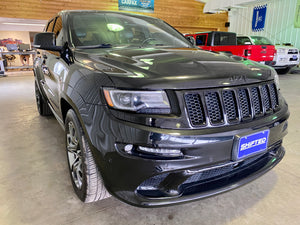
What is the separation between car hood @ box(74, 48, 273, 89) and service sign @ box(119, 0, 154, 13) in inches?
447

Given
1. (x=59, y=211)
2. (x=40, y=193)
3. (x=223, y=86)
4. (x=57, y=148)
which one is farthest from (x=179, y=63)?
(x=57, y=148)

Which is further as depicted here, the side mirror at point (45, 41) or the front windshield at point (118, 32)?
the front windshield at point (118, 32)

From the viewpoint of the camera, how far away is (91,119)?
1240 millimetres

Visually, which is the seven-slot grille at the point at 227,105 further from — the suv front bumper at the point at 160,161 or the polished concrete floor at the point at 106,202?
the polished concrete floor at the point at 106,202

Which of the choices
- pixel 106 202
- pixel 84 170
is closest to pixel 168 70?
pixel 84 170

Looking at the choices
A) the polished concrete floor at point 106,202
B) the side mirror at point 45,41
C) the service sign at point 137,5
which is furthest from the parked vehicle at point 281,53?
the side mirror at point 45,41

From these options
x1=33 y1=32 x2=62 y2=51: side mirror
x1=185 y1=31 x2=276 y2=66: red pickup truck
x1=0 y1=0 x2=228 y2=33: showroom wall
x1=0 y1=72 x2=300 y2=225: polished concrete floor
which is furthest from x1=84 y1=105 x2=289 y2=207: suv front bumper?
x1=0 y1=0 x2=228 y2=33: showroom wall

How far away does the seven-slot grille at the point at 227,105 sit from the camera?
1160 millimetres

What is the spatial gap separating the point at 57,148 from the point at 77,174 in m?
1.01

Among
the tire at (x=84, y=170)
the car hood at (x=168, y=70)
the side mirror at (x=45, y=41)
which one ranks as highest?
the side mirror at (x=45, y=41)

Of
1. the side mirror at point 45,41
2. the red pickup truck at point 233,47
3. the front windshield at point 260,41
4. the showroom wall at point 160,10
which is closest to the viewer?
the side mirror at point 45,41

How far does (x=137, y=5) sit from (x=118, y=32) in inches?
434

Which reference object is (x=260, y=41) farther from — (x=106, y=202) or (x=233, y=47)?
(x=106, y=202)

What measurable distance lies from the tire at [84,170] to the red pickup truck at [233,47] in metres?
6.73
